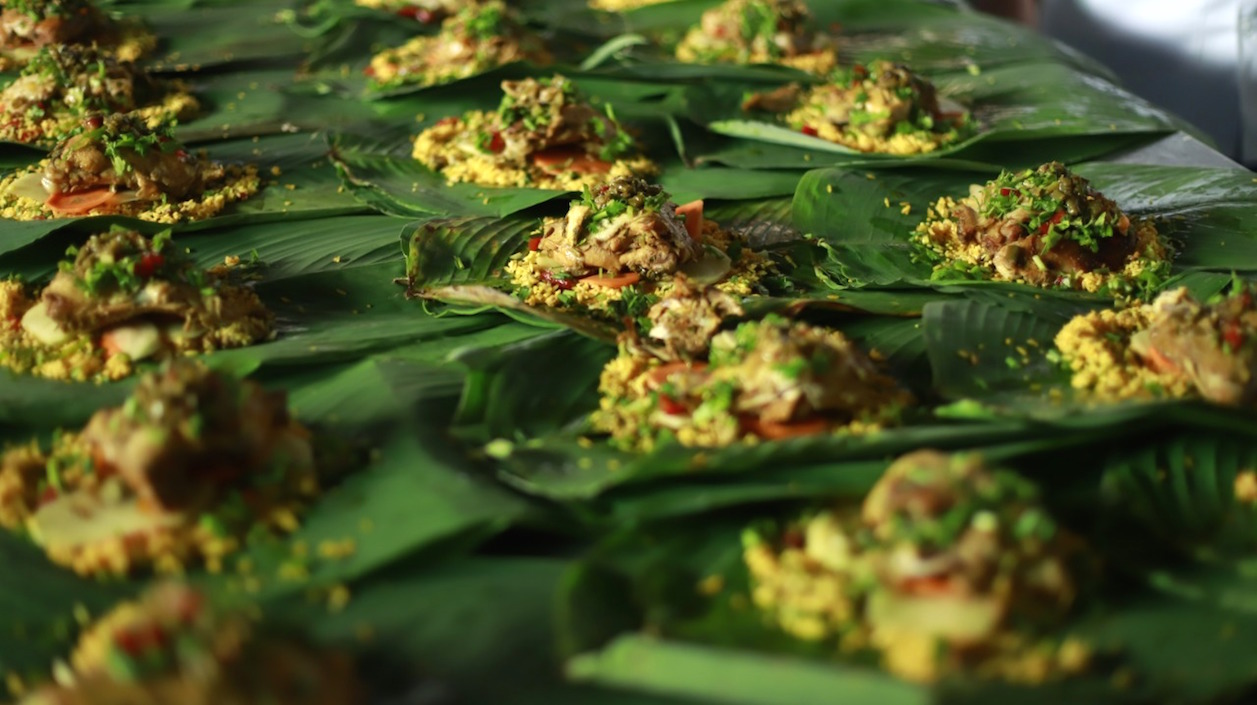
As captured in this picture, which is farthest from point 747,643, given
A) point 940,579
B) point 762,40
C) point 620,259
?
point 762,40

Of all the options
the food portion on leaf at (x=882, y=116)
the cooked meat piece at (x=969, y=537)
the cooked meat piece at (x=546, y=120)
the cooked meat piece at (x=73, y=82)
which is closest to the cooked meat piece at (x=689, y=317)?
the cooked meat piece at (x=969, y=537)

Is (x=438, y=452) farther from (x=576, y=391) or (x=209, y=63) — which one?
(x=209, y=63)

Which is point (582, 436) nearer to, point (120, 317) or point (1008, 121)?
point (120, 317)

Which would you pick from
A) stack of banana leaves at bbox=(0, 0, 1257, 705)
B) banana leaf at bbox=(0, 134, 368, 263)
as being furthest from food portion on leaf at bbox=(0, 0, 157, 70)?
banana leaf at bbox=(0, 134, 368, 263)

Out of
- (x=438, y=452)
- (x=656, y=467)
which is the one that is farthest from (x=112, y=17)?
(x=656, y=467)

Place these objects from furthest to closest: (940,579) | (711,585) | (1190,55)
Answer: (1190,55)
(711,585)
(940,579)

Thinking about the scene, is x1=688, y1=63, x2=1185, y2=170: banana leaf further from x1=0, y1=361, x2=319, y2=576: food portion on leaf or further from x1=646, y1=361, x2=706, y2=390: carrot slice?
x1=0, y1=361, x2=319, y2=576: food portion on leaf

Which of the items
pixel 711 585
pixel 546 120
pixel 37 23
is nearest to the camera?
pixel 711 585

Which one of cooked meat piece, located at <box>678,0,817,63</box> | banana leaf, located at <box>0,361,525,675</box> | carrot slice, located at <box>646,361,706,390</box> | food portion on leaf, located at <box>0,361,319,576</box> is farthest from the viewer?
cooked meat piece, located at <box>678,0,817,63</box>
